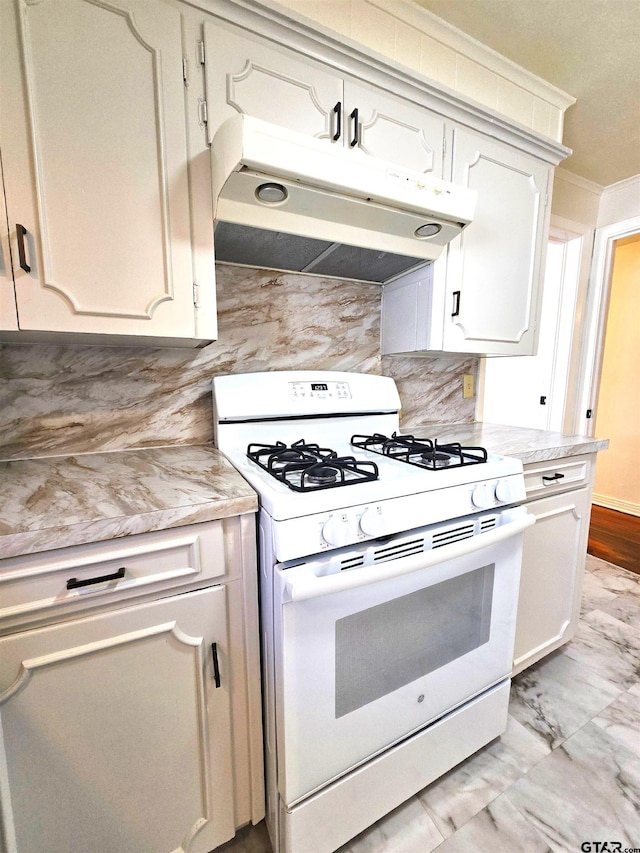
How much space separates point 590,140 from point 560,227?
0.46m

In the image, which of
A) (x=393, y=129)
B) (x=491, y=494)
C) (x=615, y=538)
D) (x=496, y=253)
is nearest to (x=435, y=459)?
(x=491, y=494)

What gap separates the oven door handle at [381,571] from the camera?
0.75 meters

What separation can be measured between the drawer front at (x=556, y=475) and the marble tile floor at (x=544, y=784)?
0.83 m

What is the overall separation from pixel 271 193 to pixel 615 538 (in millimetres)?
3418

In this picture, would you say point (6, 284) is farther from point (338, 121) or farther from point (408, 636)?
point (408, 636)

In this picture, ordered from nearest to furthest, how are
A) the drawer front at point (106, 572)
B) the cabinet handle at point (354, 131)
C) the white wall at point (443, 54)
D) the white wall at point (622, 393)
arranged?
the drawer front at point (106, 572) < the cabinet handle at point (354, 131) < the white wall at point (443, 54) < the white wall at point (622, 393)

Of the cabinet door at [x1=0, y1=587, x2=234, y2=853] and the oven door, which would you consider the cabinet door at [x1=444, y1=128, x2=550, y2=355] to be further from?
the cabinet door at [x1=0, y1=587, x2=234, y2=853]

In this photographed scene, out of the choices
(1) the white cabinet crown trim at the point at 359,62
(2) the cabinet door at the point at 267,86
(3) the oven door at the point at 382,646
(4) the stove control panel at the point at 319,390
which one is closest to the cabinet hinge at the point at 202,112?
(2) the cabinet door at the point at 267,86

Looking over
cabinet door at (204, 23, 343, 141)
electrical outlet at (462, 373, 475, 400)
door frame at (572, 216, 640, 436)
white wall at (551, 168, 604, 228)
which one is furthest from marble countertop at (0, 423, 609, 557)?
white wall at (551, 168, 604, 228)

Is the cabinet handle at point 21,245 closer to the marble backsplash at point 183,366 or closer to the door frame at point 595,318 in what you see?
the marble backsplash at point 183,366

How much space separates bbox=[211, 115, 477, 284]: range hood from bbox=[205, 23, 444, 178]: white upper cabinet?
170 millimetres

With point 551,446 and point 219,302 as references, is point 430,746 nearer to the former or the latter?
point 551,446

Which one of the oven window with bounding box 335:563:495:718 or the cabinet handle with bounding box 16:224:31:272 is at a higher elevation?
the cabinet handle with bounding box 16:224:31:272

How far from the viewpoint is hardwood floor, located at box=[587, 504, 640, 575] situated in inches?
101
